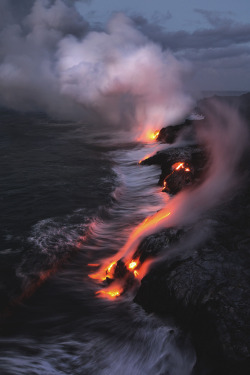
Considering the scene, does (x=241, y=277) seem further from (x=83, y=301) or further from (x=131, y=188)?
(x=131, y=188)

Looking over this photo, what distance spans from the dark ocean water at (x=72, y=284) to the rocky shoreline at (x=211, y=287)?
0.27 m

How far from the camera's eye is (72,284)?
5.86 m

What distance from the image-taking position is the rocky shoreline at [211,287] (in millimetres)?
3408

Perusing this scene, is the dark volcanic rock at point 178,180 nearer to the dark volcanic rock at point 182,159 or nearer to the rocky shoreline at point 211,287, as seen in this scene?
the dark volcanic rock at point 182,159

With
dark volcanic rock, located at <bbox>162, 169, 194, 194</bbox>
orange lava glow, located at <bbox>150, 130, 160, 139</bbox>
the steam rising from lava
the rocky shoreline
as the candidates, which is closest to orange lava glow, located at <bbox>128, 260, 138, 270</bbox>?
the steam rising from lava

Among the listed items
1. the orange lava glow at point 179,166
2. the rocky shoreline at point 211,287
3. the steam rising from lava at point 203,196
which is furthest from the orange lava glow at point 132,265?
the orange lava glow at point 179,166

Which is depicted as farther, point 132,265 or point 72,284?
point 72,284

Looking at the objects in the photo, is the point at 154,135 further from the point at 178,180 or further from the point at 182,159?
the point at 178,180

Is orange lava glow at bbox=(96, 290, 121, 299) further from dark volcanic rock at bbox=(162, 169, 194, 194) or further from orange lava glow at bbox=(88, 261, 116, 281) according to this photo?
dark volcanic rock at bbox=(162, 169, 194, 194)

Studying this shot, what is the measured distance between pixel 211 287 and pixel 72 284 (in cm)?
301

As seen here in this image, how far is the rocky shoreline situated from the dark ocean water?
27 centimetres

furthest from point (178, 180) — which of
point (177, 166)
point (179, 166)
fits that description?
point (177, 166)

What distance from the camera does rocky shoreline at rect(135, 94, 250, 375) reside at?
3.41 meters

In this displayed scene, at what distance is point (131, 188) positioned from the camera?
495 inches
